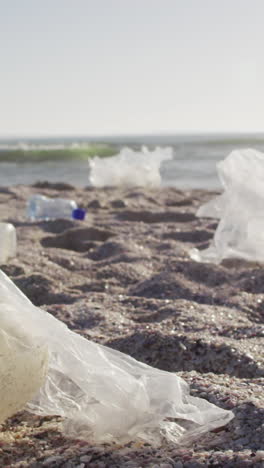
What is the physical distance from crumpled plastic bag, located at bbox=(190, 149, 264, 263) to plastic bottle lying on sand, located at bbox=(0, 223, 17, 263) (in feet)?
2.69

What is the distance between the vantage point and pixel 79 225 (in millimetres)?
3916

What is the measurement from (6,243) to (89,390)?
1840 millimetres

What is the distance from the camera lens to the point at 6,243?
9.36 feet

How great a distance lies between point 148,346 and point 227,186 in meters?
1.17

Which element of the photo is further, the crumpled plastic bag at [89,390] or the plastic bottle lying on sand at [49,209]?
the plastic bottle lying on sand at [49,209]

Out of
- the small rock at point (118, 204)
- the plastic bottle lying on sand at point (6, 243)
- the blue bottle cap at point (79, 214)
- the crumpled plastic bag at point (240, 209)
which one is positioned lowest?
the small rock at point (118, 204)

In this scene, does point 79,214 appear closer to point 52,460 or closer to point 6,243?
point 6,243

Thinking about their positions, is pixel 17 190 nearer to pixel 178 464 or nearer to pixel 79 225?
pixel 79 225

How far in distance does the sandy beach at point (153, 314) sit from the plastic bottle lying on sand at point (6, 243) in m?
0.04

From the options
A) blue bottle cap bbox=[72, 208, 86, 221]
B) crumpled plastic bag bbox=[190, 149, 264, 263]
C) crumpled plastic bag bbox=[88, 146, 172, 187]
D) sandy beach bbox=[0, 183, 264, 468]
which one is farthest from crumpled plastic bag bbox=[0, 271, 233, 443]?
crumpled plastic bag bbox=[88, 146, 172, 187]

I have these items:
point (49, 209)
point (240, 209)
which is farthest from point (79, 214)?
point (240, 209)

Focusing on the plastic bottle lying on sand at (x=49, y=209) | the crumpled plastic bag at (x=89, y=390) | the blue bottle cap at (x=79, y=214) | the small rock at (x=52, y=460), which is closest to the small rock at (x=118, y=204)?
the plastic bottle lying on sand at (x=49, y=209)

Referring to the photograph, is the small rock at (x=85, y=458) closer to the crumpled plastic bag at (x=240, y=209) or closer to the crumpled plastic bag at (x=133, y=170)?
the crumpled plastic bag at (x=240, y=209)

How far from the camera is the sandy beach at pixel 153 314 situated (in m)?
1.02
